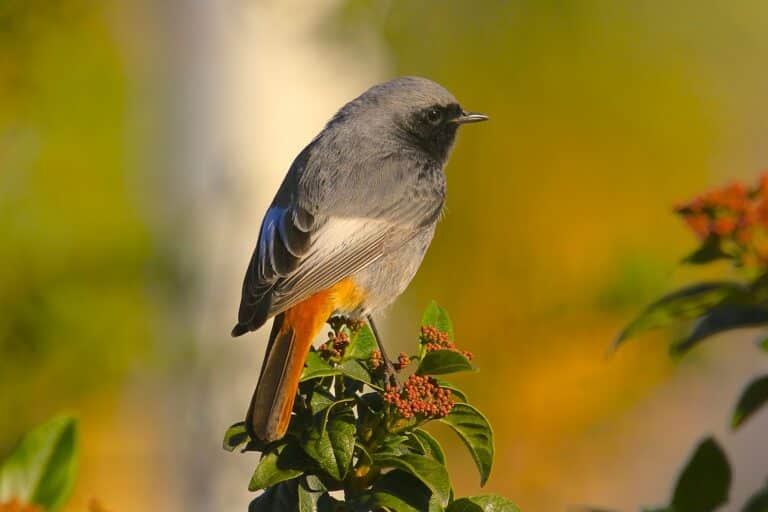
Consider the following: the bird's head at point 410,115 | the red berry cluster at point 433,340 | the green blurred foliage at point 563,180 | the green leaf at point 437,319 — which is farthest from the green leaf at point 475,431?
the green blurred foliage at point 563,180

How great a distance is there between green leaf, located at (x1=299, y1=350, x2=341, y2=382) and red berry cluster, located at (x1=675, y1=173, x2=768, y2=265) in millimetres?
926

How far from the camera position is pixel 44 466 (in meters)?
2.26

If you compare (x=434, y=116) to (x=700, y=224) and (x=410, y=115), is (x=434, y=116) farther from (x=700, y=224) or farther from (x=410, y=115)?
(x=700, y=224)

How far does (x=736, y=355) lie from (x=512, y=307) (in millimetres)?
3768

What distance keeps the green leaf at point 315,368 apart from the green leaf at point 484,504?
1.41 feet

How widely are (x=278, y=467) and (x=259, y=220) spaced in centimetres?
546

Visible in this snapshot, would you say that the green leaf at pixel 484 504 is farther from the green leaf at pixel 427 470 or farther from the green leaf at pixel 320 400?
the green leaf at pixel 320 400

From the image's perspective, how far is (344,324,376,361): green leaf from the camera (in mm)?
2719

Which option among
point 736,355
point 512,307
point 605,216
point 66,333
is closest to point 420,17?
point 605,216

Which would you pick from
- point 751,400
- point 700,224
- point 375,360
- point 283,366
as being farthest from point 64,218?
point 751,400

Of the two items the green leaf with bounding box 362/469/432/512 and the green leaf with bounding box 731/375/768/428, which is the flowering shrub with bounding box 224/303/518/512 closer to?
the green leaf with bounding box 362/469/432/512

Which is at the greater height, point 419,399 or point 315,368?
point 315,368

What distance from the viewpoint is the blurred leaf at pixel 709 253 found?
191 centimetres

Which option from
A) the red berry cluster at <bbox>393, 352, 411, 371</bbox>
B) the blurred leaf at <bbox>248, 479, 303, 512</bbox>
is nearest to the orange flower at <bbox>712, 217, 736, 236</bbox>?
the red berry cluster at <bbox>393, 352, 411, 371</bbox>
